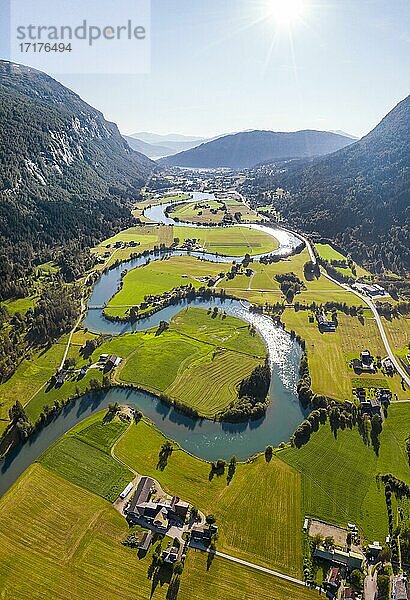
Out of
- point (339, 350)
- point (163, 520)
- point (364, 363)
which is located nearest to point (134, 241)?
point (339, 350)

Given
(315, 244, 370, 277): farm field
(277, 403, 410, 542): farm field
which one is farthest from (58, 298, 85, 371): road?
(315, 244, 370, 277): farm field

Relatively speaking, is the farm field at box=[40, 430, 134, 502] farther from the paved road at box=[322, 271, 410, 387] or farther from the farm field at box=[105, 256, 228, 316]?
the paved road at box=[322, 271, 410, 387]

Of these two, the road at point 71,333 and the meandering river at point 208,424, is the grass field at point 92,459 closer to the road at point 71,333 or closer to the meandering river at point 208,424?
the meandering river at point 208,424

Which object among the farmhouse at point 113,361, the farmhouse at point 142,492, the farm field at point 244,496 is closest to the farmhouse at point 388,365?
the farm field at point 244,496

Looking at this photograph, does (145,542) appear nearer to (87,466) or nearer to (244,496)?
(244,496)

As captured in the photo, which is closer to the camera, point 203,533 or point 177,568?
point 177,568

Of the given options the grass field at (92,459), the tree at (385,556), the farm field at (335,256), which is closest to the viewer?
the tree at (385,556)
